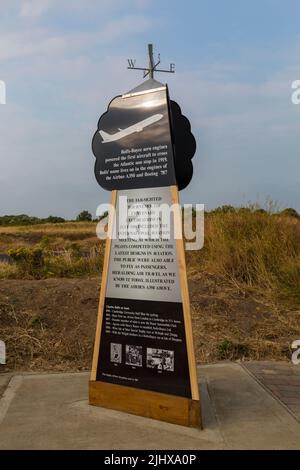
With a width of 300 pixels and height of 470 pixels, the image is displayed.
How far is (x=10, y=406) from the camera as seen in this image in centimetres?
440

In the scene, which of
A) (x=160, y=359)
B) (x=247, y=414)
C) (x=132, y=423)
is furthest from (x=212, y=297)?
(x=132, y=423)

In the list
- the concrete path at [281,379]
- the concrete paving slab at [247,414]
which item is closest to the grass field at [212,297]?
the concrete path at [281,379]

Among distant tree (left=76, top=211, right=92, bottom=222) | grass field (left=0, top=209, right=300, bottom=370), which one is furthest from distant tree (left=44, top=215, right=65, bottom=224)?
grass field (left=0, top=209, right=300, bottom=370)

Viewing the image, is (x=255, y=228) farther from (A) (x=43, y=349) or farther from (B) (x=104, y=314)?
(B) (x=104, y=314)

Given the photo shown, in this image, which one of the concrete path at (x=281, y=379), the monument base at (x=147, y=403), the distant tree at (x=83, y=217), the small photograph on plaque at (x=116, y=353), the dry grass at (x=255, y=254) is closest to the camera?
the monument base at (x=147, y=403)

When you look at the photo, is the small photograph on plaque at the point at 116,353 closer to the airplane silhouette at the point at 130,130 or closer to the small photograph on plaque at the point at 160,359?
the small photograph on plaque at the point at 160,359

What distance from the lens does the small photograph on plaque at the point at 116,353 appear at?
432 centimetres

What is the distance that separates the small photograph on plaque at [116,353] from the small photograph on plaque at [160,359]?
0.92ft

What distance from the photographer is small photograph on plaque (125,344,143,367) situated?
13.8 feet

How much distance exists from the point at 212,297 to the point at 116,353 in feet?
12.1

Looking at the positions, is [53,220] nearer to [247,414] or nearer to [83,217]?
[83,217]

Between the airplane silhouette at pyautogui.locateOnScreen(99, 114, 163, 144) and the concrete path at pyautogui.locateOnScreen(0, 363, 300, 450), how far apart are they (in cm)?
221

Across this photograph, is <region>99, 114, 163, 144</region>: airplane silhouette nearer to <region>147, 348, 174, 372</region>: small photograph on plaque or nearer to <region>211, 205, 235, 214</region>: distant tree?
<region>147, 348, 174, 372</region>: small photograph on plaque

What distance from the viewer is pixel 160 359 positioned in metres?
4.10
